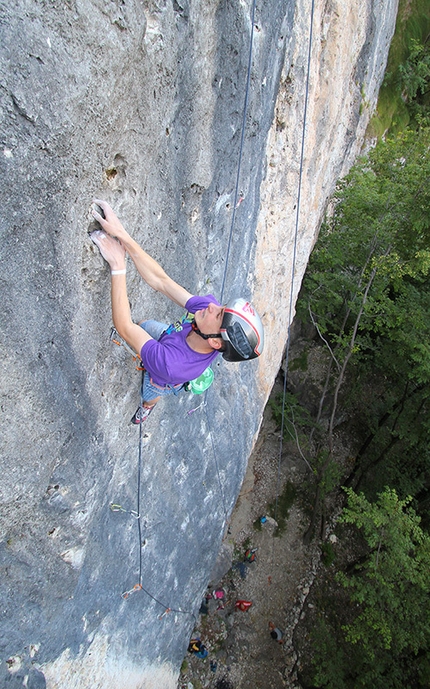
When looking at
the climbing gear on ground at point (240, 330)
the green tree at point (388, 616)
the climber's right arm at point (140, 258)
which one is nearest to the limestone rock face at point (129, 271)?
the climber's right arm at point (140, 258)

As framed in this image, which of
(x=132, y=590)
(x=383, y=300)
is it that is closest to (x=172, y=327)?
(x=132, y=590)

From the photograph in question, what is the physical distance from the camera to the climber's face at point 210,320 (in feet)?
10.1

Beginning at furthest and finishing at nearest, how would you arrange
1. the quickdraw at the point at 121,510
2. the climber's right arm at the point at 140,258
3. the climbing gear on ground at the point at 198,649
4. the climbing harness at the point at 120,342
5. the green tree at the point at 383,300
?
the green tree at the point at 383,300, the climbing gear on ground at the point at 198,649, the quickdraw at the point at 121,510, the climbing harness at the point at 120,342, the climber's right arm at the point at 140,258

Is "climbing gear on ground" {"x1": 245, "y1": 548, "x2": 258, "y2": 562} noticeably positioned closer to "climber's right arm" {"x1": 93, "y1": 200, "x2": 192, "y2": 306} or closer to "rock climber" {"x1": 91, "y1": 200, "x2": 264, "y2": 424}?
"rock climber" {"x1": 91, "y1": 200, "x2": 264, "y2": 424}

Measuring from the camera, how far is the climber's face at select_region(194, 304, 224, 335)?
10.1ft

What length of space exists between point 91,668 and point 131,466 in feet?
6.79

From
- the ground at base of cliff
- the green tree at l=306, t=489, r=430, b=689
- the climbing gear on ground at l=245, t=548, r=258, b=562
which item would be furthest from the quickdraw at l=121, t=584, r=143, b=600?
the climbing gear on ground at l=245, t=548, r=258, b=562

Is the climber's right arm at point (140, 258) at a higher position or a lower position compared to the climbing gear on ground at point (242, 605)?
higher

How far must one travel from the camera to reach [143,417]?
13.6 ft

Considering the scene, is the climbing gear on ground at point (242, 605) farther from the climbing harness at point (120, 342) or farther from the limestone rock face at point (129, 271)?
the climbing harness at point (120, 342)

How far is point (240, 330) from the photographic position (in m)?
2.99

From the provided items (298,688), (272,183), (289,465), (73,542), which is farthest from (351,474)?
(73,542)

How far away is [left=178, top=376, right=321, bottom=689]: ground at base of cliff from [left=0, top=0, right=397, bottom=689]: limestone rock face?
3.51m

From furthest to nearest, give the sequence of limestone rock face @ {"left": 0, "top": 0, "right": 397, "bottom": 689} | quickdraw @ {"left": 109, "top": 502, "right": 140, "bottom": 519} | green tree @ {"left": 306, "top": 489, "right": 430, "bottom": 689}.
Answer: green tree @ {"left": 306, "top": 489, "right": 430, "bottom": 689}, quickdraw @ {"left": 109, "top": 502, "right": 140, "bottom": 519}, limestone rock face @ {"left": 0, "top": 0, "right": 397, "bottom": 689}
